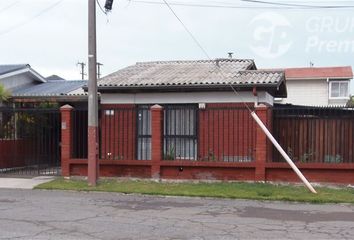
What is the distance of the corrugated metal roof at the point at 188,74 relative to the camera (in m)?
17.5

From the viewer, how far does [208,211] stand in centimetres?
1132

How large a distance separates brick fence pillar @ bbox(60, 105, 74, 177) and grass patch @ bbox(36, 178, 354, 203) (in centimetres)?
71

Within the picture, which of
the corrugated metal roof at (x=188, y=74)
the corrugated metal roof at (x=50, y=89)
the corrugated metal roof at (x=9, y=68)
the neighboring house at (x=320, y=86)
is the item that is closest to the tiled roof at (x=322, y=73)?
the neighboring house at (x=320, y=86)

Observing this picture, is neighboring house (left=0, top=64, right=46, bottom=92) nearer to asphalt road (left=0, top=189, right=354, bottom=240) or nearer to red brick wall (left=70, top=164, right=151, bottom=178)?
red brick wall (left=70, top=164, right=151, bottom=178)

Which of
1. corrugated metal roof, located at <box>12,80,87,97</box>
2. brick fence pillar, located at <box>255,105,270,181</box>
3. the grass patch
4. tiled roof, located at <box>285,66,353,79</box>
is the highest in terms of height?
tiled roof, located at <box>285,66,353,79</box>

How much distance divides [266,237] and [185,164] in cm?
734

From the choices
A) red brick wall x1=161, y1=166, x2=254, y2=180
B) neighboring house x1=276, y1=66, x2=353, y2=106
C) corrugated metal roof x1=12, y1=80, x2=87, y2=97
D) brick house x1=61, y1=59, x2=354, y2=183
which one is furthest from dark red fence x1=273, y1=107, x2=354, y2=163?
neighboring house x1=276, y1=66, x2=353, y2=106

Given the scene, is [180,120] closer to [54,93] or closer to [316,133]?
[316,133]

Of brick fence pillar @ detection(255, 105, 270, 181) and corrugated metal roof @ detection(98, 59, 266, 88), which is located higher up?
corrugated metal roof @ detection(98, 59, 266, 88)

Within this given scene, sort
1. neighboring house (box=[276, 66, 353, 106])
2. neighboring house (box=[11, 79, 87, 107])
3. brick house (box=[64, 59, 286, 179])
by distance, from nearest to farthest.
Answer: brick house (box=[64, 59, 286, 179])
neighboring house (box=[11, 79, 87, 107])
neighboring house (box=[276, 66, 353, 106])

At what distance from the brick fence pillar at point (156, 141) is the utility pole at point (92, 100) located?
173 cm

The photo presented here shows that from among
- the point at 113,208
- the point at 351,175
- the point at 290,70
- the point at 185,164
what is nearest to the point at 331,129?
the point at 351,175

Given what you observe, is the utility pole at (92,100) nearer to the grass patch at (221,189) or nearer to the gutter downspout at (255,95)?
the grass patch at (221,189)

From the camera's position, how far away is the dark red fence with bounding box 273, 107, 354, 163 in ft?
52.4
